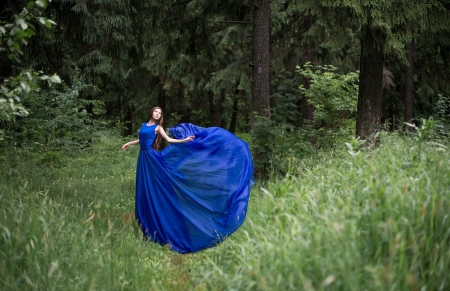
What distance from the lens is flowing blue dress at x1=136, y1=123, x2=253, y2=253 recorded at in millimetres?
7055

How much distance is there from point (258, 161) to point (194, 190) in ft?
12.3

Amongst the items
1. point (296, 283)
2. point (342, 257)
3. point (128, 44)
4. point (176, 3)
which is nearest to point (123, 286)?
point (296, 283)

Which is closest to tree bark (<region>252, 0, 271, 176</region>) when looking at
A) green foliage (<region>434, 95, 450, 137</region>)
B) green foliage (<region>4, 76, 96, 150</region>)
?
green foliage (<region>434, 95, 450, 137</region>)

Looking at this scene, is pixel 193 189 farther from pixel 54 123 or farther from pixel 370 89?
pixel 54 123

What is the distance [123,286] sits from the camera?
4.21 meters

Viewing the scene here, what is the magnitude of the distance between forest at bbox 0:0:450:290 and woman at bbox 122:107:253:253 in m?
0.34

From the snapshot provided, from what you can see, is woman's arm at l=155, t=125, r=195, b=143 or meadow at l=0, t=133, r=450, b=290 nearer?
meadow at l=0, t=133, r=450, b=290

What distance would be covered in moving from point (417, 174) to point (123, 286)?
9.85 ft

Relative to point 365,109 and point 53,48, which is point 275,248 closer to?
point 365,109

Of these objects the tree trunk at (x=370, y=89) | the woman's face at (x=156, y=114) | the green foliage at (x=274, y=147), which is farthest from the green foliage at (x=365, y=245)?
the green foliage at (x=274, y=147)

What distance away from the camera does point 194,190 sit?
732 centimetres

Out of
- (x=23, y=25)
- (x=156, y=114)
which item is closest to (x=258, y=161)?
(x=156, y=114)

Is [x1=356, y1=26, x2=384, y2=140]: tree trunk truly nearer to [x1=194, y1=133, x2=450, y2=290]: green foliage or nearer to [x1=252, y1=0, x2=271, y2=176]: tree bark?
[x1=252, y1=0, x2=271, y2=176]: tree bark

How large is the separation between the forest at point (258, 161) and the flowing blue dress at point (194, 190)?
33 centimetres
